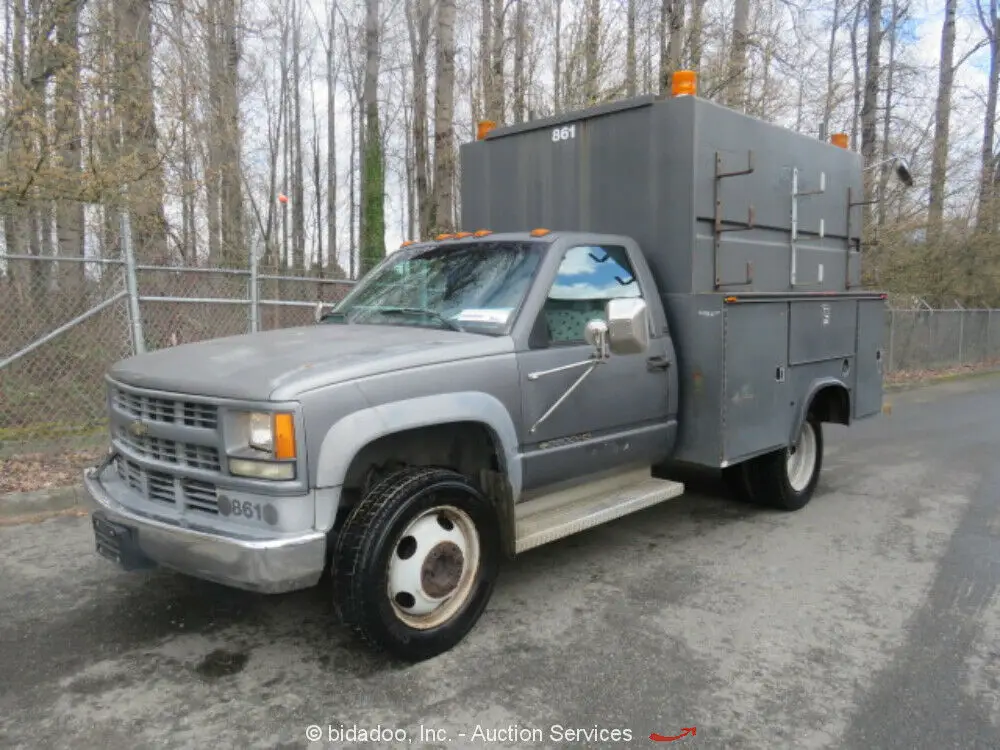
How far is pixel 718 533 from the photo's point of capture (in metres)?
5.34

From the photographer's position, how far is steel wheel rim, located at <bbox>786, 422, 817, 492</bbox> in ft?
19.7

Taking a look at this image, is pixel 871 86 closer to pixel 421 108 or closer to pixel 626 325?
pixel 421 108

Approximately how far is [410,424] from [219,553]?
935 millimetres

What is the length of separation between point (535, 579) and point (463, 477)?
1.21m

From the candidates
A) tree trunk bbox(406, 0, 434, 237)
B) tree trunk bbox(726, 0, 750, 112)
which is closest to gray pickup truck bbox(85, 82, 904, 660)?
tree trunk bbox(726, 0, 750, 112)

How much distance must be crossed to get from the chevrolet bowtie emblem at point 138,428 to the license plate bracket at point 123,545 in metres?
0.40

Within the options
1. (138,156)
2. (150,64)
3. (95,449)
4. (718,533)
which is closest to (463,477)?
(718,533)

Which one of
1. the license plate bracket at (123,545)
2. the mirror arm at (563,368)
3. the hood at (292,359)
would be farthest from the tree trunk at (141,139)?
the mirror arm at (563,368)

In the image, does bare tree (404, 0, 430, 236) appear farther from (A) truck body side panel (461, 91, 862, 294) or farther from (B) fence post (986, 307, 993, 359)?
(B) fence post (986, 307, 993, 359)

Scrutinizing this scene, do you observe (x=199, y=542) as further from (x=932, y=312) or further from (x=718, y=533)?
(x=932, y=312)

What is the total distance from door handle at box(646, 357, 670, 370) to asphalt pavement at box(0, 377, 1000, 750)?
1.23 metres

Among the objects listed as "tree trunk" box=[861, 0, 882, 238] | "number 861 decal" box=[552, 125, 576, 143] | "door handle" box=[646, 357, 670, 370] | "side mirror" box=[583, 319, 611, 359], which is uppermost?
"tree trunk" box=[861, 0, 882, 238]

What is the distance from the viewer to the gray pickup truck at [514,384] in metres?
3.11

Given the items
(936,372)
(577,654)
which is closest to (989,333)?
(936,372)
